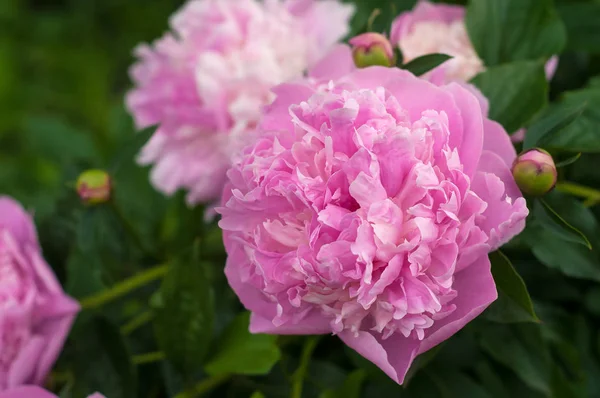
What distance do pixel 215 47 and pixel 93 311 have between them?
0.64 ft

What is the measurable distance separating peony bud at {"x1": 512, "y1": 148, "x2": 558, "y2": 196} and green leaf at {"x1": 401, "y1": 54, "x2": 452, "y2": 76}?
69 millimetres

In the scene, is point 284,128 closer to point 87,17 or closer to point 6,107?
point 6,107

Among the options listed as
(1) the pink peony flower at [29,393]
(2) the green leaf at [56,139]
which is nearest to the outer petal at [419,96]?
(1) the pink peony flower at [29,393]

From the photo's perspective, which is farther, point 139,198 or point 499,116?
point 139,198

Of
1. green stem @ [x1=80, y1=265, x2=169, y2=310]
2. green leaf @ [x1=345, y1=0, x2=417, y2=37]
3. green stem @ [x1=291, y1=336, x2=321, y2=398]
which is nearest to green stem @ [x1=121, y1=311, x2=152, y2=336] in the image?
green stem @ [x1=80, y1=265, x2=169, y2=310]

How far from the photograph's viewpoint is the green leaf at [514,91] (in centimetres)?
39

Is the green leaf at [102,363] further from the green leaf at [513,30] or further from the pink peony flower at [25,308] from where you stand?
the green leaf at [513,30]

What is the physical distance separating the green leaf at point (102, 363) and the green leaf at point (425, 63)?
0.78 ft

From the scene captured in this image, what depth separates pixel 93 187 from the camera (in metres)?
0.45

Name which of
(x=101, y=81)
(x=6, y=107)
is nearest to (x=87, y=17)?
(x=101, y=81)

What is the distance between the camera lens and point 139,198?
645mm

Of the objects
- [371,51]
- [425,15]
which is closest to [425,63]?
[371,51]

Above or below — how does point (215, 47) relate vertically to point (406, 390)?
above

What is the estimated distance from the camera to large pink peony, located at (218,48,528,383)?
11.5 inches
